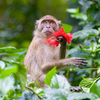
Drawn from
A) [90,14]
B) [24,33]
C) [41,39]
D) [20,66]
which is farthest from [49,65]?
[24,33]

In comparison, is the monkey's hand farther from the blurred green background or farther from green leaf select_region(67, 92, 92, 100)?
the blurred green background

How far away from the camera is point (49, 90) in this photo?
3.96ft

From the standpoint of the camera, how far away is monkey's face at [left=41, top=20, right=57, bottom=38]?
3961 mm

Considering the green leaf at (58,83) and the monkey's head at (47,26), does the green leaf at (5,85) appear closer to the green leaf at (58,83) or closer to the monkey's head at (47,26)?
the green leaf at (58,83)

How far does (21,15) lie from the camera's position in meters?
11.7

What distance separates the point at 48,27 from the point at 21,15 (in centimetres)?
812

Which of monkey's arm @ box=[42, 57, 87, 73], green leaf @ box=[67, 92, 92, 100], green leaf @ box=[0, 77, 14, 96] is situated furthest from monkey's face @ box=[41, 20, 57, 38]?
green leaf @ box=[0, 77, 14, 96]

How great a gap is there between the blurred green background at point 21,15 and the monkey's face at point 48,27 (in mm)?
7076

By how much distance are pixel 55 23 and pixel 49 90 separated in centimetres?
317

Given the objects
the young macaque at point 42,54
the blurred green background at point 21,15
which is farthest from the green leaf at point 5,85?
the blurred green background at point 21,15

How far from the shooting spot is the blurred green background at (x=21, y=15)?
11.6m

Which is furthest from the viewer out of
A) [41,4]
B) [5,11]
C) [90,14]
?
[41,4]

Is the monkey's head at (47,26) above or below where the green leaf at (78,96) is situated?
above

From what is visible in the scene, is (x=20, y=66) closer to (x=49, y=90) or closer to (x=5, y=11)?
(x=49, y=90)
